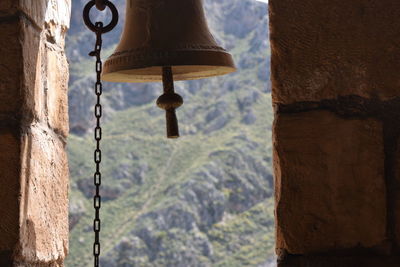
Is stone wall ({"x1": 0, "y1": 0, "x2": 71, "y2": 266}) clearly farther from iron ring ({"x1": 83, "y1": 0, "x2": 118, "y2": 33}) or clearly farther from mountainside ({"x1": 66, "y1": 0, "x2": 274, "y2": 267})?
mountainside ({"x1": 66, "y1": 0, "x2": 274, "y2": 267})

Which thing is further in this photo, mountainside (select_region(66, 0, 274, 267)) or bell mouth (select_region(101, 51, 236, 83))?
mountainside (select_region(66, 0, 274, 267))

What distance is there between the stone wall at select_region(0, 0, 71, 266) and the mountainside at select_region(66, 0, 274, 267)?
65.9 feet

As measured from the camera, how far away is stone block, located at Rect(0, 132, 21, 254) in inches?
66.9

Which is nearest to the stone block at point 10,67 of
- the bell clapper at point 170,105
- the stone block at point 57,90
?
the stone block at point 57,90

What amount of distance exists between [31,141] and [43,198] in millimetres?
199

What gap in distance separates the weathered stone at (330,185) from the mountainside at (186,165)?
806 inches

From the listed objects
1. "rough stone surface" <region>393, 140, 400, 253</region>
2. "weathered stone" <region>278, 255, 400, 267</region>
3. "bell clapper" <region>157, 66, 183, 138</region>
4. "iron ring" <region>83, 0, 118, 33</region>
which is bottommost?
"weathered stone" <region>278, 255, 400, 267</region>

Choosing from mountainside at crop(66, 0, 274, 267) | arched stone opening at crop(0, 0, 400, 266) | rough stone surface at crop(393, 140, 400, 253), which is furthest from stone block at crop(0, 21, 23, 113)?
mountainside at crop(66, 0, 274, 267)

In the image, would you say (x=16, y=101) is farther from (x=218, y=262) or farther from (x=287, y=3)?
(x=218, y=262)

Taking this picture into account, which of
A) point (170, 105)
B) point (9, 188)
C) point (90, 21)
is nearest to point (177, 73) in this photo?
point (170, 105)

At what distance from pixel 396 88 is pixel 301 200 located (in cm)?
36

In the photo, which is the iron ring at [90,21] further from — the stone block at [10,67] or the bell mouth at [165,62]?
the stone block at [10,67]

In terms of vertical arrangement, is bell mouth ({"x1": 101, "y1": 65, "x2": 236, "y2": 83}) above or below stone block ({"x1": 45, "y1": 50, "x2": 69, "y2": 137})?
above

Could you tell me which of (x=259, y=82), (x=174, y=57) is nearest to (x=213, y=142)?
(x=259, y=82)
